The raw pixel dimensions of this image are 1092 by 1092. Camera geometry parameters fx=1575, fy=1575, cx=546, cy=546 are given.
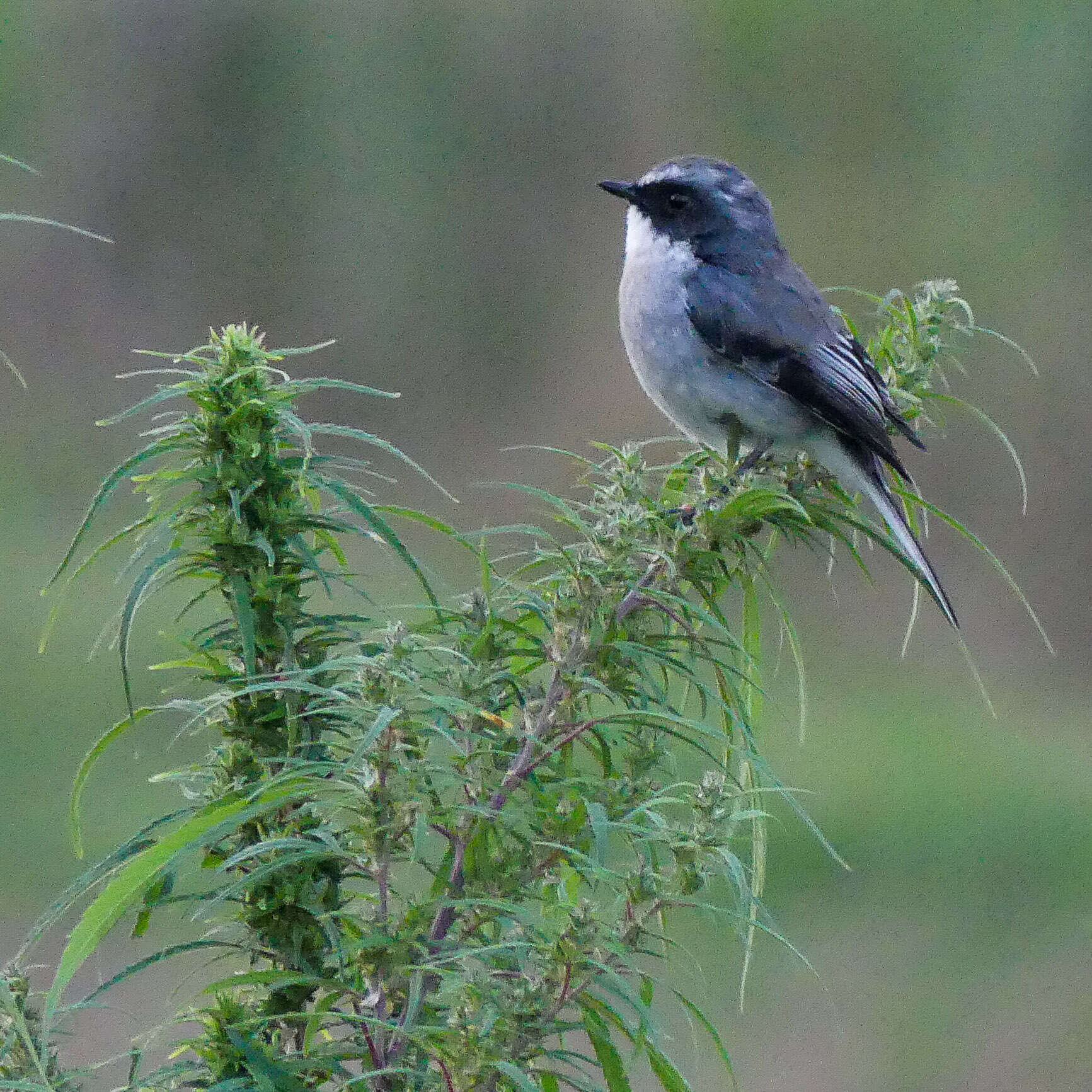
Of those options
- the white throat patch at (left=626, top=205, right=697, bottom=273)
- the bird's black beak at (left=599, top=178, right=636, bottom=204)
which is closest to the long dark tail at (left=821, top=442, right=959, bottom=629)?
the white throat patch at (left=626, top=205, right=697, bottom=273)

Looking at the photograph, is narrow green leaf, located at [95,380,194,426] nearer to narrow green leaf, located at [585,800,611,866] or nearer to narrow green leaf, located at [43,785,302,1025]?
narrow green leaf, located at [43,785,302,1025]

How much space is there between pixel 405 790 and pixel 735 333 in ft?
8.20

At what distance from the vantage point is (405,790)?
0.82 metres

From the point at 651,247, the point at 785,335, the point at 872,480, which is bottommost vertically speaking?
the point at 872,480

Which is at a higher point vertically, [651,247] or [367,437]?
[651,247]

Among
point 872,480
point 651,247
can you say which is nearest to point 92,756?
point 872,480

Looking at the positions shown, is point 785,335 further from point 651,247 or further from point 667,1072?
point 667,1072

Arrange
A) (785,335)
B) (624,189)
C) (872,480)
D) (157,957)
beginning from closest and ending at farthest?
1. (157,957)
2. (872,480)
3. (785,335)
4. (624,189)

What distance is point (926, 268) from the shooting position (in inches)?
264

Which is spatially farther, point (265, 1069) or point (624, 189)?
point (624, 189)

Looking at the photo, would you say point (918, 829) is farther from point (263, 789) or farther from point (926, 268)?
point (263, 789)

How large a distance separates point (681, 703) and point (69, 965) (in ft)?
1.45

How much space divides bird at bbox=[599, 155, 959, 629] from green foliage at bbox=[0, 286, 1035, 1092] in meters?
1.84

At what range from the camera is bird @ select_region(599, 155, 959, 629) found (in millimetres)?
2980
